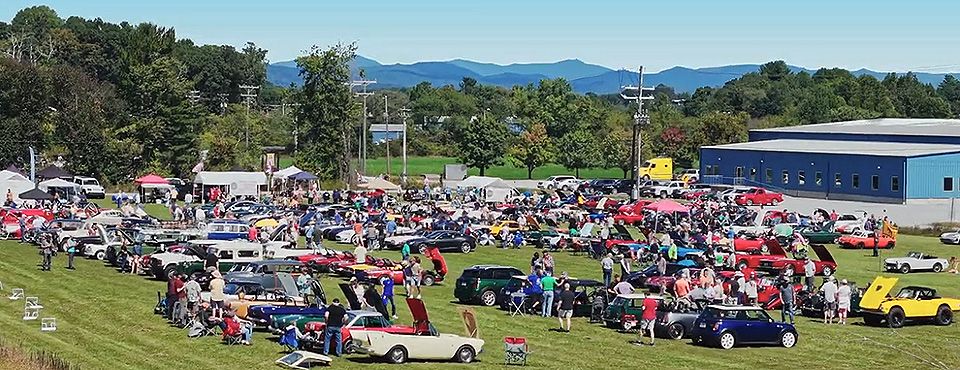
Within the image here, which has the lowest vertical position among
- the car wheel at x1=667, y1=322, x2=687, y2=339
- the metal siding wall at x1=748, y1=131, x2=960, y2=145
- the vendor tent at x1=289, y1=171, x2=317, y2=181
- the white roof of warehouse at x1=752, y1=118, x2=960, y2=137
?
the car wheel at x1=667, y1=322, x2=687, y2=339

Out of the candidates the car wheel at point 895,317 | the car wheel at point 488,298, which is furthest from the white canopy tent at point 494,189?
the car wheel at point 895,317

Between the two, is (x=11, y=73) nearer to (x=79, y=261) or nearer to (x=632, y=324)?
(x=79, y=261)

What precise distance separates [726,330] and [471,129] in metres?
77.9

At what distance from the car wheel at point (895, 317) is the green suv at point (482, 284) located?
9965mm

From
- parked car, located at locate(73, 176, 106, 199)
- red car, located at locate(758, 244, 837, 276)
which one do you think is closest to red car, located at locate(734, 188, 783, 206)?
red car, located at locate(758, 244, 837, 276)

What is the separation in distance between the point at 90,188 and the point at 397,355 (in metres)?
55.8

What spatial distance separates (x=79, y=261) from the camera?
46094mm

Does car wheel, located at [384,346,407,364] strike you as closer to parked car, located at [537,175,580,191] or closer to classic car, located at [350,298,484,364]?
classic car, located at [350,298,484,364]

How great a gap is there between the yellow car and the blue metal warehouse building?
4723 centimetres

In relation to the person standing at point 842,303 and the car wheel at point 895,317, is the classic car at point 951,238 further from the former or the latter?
the car wheel at point 895,317

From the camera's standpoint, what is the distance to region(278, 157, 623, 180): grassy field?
124312mm

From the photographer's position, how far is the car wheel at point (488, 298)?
36500 mm

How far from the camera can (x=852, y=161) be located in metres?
84.1

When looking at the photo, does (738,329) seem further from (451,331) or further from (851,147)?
(851,147)
